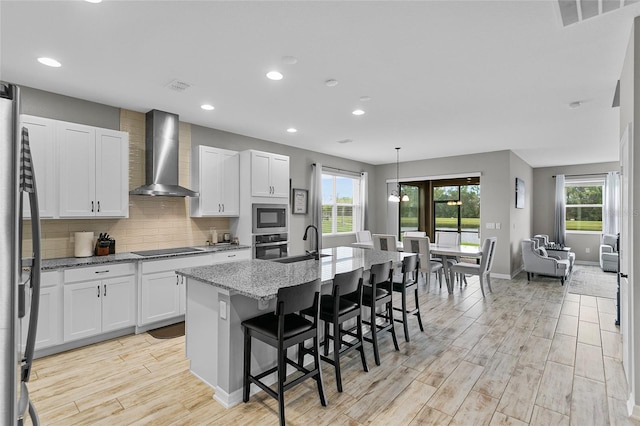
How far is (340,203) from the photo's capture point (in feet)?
25.5

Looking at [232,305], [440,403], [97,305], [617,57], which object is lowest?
[440,403]

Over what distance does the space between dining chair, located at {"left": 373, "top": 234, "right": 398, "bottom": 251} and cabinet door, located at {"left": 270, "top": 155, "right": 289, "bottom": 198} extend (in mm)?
2048

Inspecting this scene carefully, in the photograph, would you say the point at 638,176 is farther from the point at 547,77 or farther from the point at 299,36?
the point at 299,36

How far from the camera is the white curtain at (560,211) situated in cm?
894

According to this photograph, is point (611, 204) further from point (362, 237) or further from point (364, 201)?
point (362, 237)

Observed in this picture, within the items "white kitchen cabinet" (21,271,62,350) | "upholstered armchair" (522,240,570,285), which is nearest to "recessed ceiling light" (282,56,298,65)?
"white kitchen cabinet" (21,271,62,350)

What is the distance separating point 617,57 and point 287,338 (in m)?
3.55

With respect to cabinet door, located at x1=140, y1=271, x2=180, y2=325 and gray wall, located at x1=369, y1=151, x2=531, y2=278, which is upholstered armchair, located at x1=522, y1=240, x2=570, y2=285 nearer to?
gray wall, located at x1=369, y1=151, x2=531, y2=278

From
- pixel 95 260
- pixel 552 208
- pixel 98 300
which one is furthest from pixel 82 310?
pixel 552 208

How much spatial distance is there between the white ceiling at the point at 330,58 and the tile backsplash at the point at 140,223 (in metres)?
0.39

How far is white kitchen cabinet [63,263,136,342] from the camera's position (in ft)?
10.6

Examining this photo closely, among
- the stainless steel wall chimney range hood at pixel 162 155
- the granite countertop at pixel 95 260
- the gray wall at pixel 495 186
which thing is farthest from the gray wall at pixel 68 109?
the gray wall at pixel 495 186

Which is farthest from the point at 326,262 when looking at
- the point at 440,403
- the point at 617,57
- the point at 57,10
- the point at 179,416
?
the point at 617,57

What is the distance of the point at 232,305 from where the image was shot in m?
2.36
